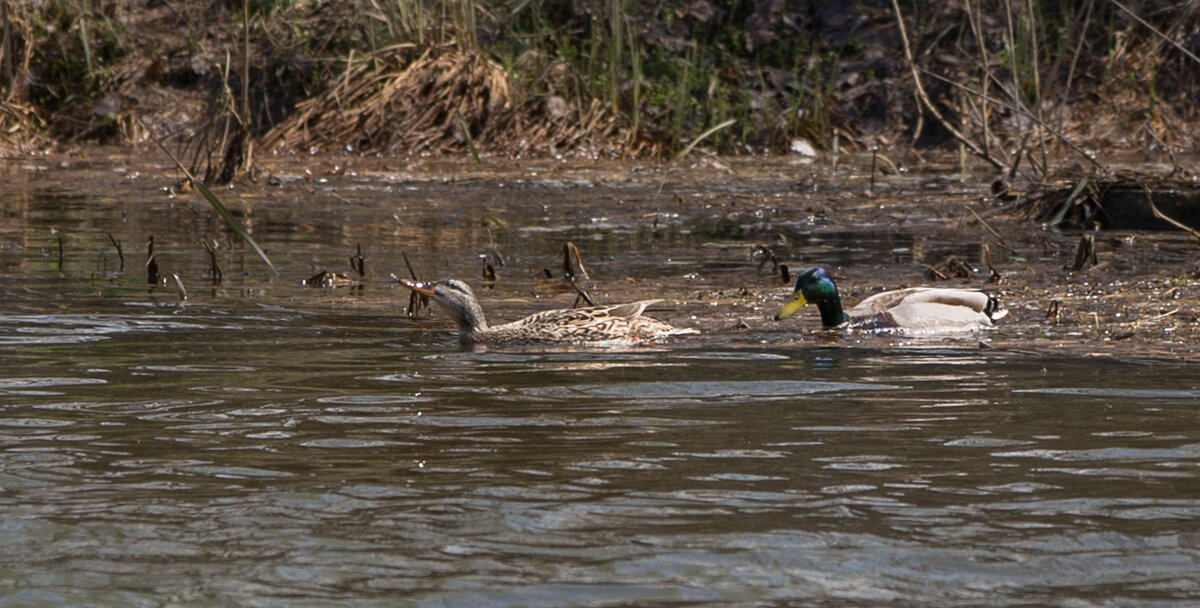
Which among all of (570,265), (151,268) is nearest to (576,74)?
(570,265)

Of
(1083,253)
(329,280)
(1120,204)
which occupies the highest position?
(1120,204)

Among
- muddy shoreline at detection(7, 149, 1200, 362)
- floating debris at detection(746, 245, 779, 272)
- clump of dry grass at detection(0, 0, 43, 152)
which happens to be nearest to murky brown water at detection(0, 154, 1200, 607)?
muddy shoreline at detection(7, 149, 1200, 362)

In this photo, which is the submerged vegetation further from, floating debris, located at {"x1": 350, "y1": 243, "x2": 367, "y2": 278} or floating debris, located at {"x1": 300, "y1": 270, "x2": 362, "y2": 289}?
floating debris, located at {"x1": 300, "y1": 270, "x2": 362, "y2": 289}

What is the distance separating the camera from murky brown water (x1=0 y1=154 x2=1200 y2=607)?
12.2 ft

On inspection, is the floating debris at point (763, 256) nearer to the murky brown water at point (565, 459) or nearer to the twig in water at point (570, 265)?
the murky brown water at point (565, 459)

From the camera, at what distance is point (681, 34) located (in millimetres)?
20328

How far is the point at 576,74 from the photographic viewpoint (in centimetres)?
1800

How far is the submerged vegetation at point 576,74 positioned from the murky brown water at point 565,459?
8593 millimetres

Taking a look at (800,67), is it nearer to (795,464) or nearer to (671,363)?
(671,363)

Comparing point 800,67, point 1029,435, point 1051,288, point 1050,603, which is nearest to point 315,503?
point 1050,603

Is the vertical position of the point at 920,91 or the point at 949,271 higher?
the point at 920,91

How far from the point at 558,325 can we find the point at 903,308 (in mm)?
1643

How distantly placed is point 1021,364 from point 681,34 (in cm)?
1395

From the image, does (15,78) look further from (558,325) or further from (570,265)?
(558,325)
